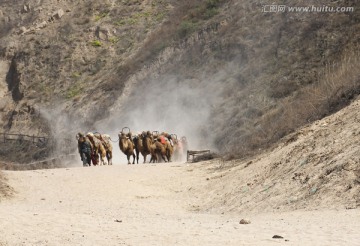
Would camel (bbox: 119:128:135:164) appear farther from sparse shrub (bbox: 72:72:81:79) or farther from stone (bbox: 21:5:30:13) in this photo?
stone (bbox: 21:5:30:13)

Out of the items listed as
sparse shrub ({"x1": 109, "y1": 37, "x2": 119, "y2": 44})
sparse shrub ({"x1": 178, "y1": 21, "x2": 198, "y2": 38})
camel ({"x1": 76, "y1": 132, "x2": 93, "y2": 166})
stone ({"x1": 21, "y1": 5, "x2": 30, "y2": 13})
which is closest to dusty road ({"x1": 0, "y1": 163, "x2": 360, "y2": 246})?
camel ({"x1": 76, "y1": 132, "x2": 93, "y2": 166})

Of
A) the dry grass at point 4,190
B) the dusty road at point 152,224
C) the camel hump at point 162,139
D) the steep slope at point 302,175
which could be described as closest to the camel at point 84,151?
the camel hump at point 162,139

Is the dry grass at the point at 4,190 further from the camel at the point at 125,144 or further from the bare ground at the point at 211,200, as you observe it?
the camel at the point at 125,144

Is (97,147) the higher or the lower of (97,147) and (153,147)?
the higher

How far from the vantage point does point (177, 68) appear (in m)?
45.4

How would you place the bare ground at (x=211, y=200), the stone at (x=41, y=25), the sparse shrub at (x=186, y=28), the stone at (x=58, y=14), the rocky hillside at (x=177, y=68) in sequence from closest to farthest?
1. the bare ground at (x=211, y=200)
2. the rocky hillside at (x=177, y=68)
3. the sparse shrub at (x=186, y=28)
4. the stone at (x=41, y=25)
5. the stone at (x=58, y=14)

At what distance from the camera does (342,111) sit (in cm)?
1683

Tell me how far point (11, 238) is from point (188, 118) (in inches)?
1202

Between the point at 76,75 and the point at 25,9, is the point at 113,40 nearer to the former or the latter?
the point at 76,75

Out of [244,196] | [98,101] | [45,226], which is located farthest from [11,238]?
[98,101]

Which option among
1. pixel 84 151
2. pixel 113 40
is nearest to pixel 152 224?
pixel 84 151

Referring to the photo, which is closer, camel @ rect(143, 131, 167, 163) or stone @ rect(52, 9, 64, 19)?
camel @ rect(143, 131, 167, 163)

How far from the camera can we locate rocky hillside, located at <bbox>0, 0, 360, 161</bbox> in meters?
29.3

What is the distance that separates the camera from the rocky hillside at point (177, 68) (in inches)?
1152
